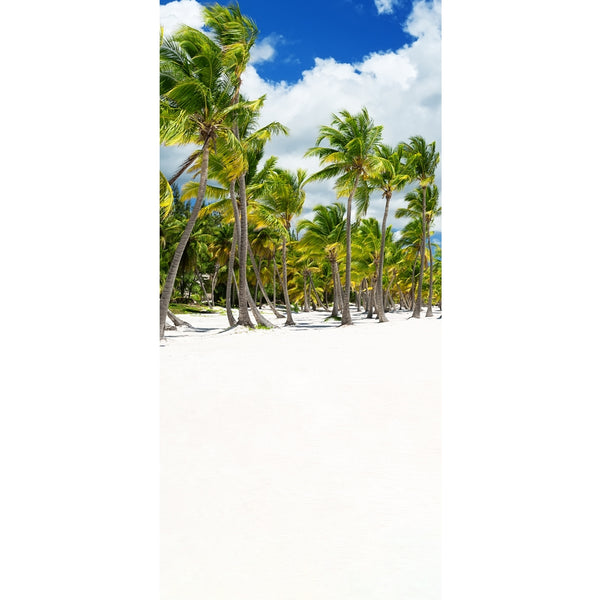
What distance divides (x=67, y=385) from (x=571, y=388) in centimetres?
232

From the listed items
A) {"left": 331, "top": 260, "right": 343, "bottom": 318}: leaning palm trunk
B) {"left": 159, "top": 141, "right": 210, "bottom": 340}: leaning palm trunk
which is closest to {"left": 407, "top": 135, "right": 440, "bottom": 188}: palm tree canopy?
{"left": 331, "top": 260, "right": 343, "bottom": 318}: leaning palm trunk

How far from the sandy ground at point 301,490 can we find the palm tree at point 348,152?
1207 centimetres

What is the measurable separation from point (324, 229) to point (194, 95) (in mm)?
13988

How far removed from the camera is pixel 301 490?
2.37 metres

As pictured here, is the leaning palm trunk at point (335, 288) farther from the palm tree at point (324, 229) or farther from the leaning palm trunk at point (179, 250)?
the leaning palm trunk at point (179, 250)

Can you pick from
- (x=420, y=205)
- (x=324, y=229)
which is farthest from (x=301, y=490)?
(x=420, y=205)

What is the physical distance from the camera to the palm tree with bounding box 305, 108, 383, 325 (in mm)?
15883

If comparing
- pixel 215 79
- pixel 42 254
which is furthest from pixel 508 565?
pixel 215 79

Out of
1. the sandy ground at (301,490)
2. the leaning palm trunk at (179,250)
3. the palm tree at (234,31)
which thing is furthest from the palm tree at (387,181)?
the sandy ground at (301,490)

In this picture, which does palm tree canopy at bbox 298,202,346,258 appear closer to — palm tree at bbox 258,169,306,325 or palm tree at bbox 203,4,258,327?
palm tree at bbox 258,169,306,325

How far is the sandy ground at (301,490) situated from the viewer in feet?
5.64

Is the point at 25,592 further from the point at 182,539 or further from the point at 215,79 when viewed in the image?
the point at 215,79

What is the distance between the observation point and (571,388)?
2.24 metres

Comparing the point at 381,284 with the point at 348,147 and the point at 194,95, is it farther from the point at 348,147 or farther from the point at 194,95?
the point at 194,95
